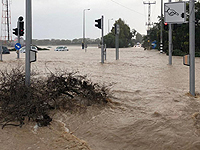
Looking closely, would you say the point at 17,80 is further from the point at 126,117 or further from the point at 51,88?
the point at 126,117

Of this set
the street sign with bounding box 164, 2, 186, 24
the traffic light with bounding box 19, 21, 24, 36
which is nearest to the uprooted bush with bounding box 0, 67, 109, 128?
the street sign with bounding box 164, 2, 186, 24

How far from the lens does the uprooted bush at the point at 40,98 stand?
5547 millimetres

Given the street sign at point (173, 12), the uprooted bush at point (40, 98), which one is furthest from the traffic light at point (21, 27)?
the uprooted bush at point (40, 98)

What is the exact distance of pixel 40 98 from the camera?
594 centimetres

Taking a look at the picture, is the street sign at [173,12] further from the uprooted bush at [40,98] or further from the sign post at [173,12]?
the uprooted bush at [40,98]

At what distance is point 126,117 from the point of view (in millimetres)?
6195

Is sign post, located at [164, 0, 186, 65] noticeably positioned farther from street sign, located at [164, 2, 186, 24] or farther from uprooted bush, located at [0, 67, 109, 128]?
uprooted bush, located at [0, 67, 109, 128]

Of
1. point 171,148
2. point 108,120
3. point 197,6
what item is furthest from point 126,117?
point 197,6

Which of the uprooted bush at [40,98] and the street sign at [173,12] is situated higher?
the street sign at [173,12]

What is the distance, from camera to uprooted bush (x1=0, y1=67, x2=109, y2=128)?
555 cm

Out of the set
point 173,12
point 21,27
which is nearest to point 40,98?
point 173,12

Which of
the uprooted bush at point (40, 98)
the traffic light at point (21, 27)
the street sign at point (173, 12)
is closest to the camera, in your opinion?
the uprooted bush at point (40, 98)

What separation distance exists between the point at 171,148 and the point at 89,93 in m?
2.56

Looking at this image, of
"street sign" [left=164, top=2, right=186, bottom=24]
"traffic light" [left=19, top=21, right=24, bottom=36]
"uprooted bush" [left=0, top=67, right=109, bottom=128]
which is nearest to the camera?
"uprooted bush" [left=0, top=67, right=109, bottom=128]
